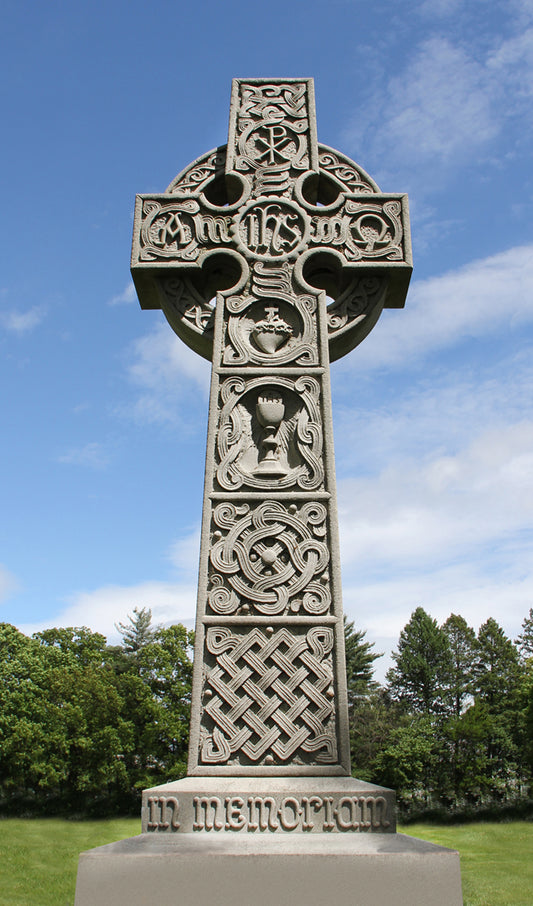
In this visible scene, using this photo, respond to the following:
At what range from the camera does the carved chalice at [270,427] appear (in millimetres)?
4008

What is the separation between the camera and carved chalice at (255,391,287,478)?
4.01 m

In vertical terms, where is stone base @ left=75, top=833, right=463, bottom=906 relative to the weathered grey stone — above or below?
below

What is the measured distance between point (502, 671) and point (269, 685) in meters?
52.4

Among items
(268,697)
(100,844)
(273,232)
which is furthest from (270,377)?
(100,844)

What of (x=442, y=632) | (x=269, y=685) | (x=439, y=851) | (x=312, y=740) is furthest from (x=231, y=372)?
(x=442, y=632)

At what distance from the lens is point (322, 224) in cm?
486

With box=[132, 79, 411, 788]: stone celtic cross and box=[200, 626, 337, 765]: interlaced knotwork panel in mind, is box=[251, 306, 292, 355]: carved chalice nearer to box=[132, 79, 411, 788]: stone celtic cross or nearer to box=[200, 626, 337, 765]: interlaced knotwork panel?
box=[132, 79, 411, 788]: stone celtic cross

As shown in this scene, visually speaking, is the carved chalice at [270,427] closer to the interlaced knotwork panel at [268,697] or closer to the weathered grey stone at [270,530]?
the weathered grey stone at [270,530]

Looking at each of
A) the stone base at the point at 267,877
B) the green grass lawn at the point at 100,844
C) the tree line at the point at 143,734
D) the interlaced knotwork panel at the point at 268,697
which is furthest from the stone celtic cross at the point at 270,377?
the tree line at the point at 143,734

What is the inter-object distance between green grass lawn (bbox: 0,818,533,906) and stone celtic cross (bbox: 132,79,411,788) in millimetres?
7066

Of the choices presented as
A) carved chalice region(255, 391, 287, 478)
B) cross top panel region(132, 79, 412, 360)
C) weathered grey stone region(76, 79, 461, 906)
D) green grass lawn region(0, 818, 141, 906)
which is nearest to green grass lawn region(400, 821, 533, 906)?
green grass lawn region(0, 818, 141, 906)

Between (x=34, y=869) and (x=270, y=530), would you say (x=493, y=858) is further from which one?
(x=270, y=530)

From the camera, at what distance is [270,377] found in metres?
4.32

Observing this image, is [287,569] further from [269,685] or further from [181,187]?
[181,187]
